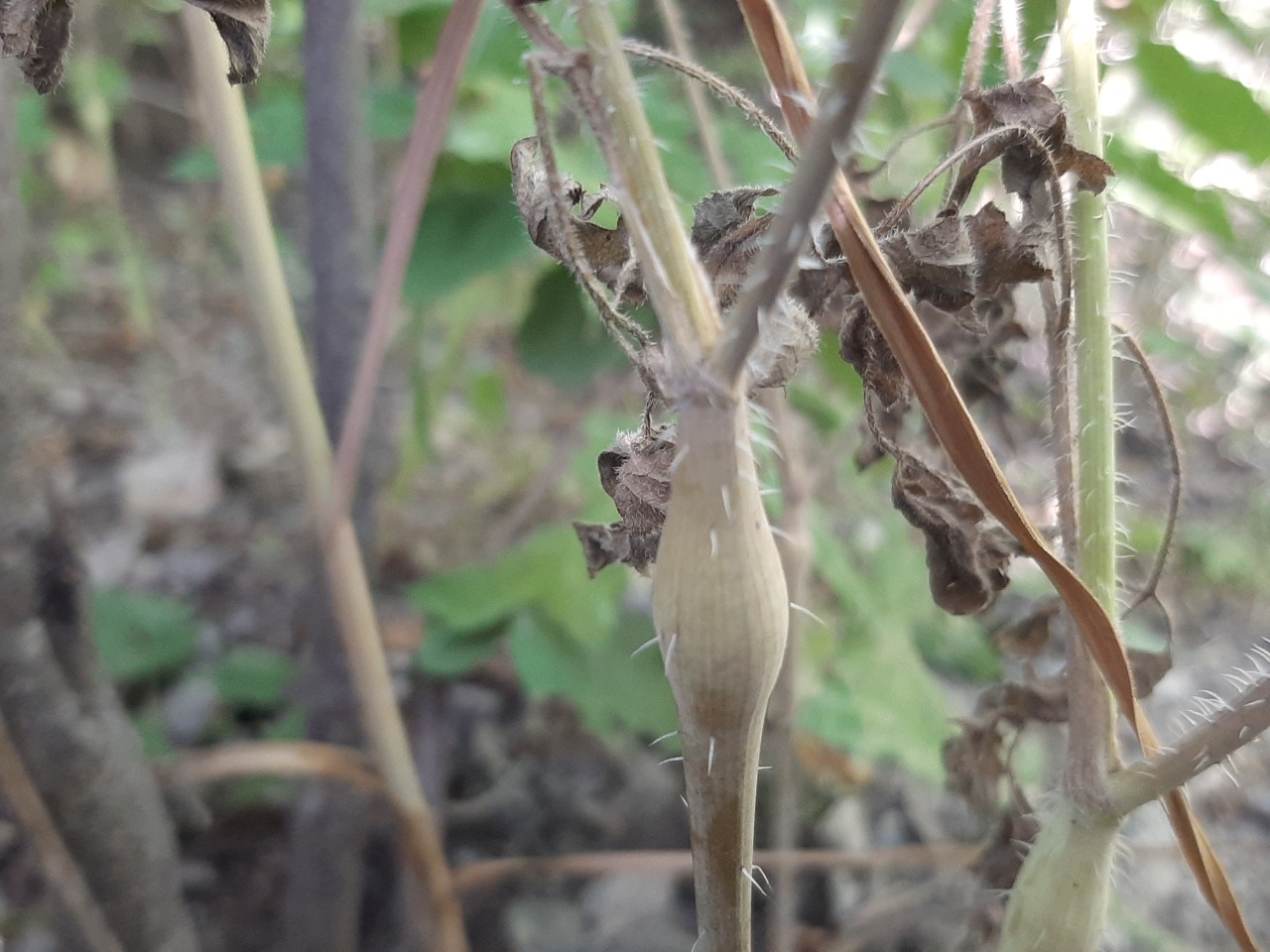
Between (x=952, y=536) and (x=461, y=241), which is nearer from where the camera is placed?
(x=952, y=536)

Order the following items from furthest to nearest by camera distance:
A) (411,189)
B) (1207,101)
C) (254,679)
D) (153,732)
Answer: (254,679)
(153,732)
(1207,101)
(411,189)

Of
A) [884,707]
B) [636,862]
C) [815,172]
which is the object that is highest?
[815,172]

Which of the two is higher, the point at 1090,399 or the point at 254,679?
the point at 1090,399

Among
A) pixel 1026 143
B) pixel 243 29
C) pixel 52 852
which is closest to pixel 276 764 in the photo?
pixel 52 852

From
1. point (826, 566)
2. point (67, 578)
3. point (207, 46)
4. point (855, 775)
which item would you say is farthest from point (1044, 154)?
point (855, 775)

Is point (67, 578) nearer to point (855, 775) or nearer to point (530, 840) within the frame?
point (530, 840)

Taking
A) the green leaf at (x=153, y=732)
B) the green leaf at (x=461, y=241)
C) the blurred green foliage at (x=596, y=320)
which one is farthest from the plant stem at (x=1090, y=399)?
the green leaf at (x=153, y=732)

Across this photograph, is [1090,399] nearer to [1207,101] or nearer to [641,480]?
[641,480]

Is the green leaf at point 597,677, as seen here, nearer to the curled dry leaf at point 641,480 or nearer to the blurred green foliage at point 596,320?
the blurred green foliage at point 596,320
